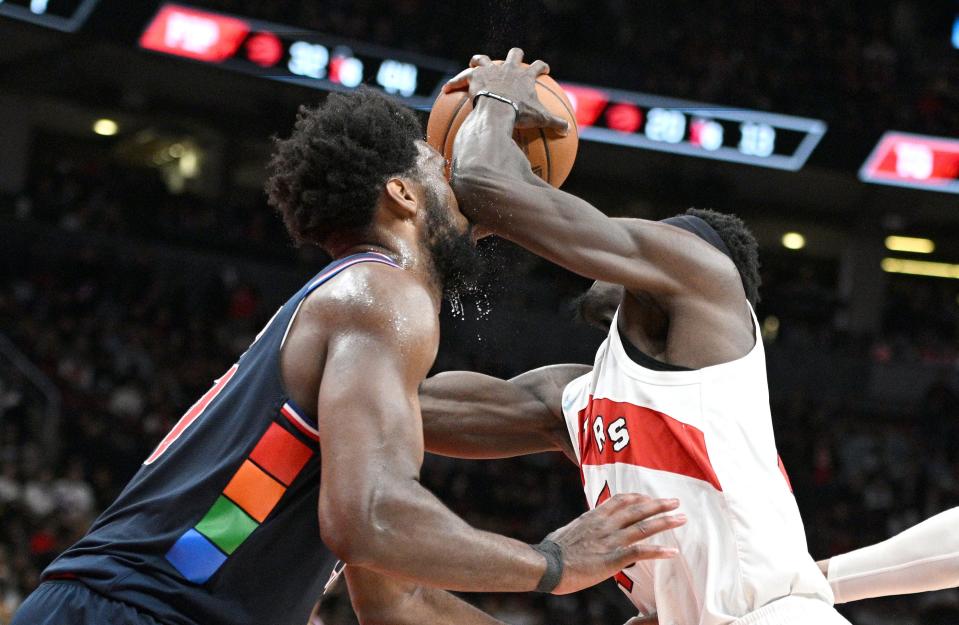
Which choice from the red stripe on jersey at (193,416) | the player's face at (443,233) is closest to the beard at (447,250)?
the player's face at (443,233)

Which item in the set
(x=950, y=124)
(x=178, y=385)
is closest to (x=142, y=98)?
(x=178, y=385)

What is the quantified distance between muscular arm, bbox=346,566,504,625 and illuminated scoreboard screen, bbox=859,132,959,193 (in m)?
15.5

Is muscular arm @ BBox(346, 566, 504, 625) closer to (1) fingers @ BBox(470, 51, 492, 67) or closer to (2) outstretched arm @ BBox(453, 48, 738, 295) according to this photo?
(2) outstretched arm @ BBox(453, 48, 738, 295)

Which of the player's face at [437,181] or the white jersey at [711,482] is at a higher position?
the player's face at [437,181]

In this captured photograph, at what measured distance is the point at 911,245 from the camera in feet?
71.3

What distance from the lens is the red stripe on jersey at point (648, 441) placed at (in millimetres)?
3090

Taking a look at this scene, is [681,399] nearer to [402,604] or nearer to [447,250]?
[447,250]

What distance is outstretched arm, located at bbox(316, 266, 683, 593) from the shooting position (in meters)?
2.24

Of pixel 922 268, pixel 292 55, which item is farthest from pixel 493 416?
pixel 922 268

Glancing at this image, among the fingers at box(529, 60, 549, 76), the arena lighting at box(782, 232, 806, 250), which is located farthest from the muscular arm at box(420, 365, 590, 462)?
the arena lighting at box(782, 232, 806, 250)

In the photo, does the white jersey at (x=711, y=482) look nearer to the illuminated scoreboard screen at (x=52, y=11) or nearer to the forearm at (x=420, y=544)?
the forearm at (x=420, y=544)

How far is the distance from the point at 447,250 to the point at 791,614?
4.10 feet

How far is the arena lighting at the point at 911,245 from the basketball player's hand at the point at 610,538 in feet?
66.1

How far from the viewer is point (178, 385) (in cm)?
1356
